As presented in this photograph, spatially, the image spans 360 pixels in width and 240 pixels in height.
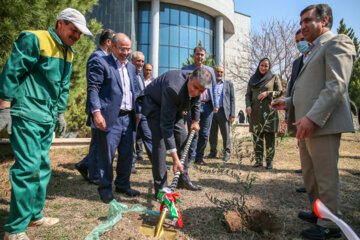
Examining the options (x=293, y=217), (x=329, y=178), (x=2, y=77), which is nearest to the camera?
(x=2, y=77)

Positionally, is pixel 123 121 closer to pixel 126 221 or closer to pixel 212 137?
pixel 126 221

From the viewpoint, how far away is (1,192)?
3363 millimetres

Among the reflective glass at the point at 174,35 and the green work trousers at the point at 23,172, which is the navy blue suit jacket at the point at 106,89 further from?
the reflective glass at the point at 174,35

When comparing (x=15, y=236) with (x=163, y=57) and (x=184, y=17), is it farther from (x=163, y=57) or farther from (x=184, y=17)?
(x=184, y=17)

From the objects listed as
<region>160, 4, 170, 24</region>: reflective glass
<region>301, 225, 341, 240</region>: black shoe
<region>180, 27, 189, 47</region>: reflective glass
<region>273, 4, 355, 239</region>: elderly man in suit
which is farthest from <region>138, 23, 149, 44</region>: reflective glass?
<region>301, 225, 341, 240</region>: black shoe

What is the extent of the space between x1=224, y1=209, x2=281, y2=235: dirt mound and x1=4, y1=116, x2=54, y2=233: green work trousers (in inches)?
69.7

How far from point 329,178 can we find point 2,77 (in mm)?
2814

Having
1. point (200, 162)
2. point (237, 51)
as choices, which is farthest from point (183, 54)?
point (200, 162)

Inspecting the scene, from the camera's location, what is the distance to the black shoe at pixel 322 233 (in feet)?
7.32

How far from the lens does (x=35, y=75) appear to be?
7.43ft

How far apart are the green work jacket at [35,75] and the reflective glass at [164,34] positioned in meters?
21.5

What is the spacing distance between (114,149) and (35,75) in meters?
1.34

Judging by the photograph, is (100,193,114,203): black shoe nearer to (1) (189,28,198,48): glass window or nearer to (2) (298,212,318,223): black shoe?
(2) (298,212,318,223): black shoe

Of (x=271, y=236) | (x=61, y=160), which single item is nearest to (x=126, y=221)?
(x=271, y=236)
